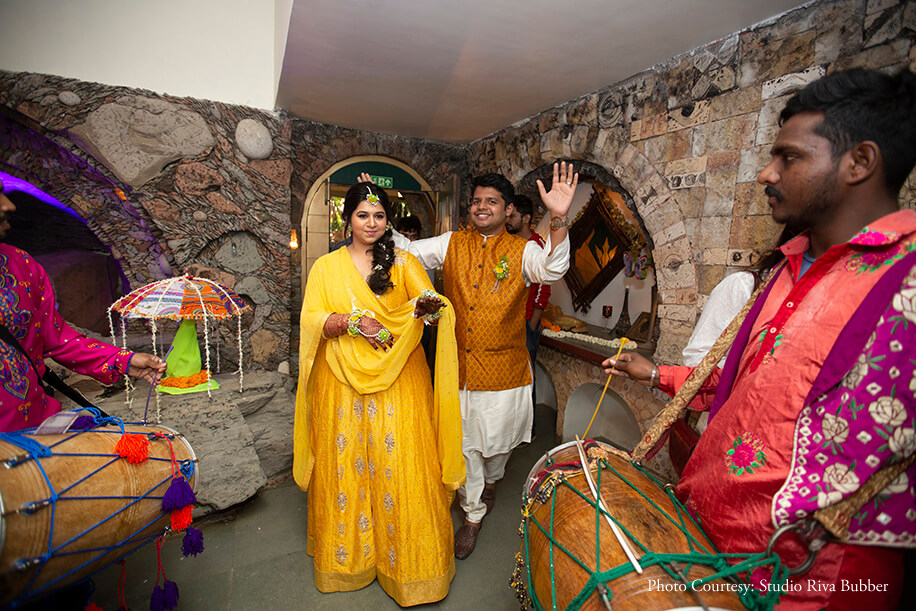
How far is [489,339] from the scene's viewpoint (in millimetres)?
2672

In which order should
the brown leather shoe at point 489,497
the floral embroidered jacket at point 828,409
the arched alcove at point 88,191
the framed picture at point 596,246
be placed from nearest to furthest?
the floral embroidered jacket at point 828,409 < the brown leather shoe at point 489,497 < the arched alcove at point 88,191 < the framed picture at point 596,246

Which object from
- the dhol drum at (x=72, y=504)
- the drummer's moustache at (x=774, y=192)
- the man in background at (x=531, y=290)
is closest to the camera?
the dhol drum at (x=72, y=504)

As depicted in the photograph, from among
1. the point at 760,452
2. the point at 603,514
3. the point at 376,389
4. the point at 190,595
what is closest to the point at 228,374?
the point at 190,595

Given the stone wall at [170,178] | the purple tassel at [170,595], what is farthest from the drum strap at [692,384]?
the stone wall at [170,178]

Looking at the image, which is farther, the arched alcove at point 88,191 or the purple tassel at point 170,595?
the arched alcove at point 88,191

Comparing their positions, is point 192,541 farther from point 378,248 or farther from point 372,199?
point 372,199

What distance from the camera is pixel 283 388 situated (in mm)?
3740

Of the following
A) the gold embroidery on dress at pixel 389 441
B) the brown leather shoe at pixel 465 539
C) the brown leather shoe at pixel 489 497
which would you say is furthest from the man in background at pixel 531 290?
the gold embroidery on dress at pixel 389 441

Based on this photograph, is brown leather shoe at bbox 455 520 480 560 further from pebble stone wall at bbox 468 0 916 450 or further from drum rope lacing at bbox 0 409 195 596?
drum rope lacing at bbox 0 409 195 596

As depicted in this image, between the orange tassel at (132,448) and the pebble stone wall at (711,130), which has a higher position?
the pebble stone wall at (711,130)

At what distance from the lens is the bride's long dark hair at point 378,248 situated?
232cm

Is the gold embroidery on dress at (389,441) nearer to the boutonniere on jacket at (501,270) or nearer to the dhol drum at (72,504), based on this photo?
the dhol drum at (72,504)

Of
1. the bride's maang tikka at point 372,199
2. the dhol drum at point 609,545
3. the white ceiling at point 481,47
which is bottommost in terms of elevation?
the dhol drum at point 609,545

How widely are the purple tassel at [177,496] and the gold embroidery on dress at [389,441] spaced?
0.92 m
